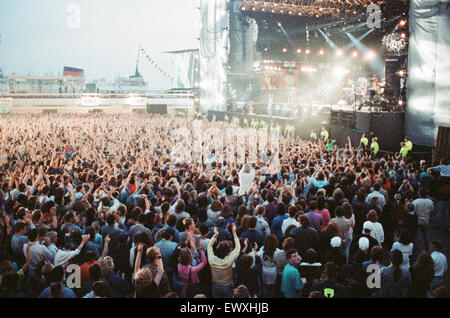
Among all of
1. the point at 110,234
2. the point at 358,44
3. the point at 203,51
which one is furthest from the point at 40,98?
the point at 110,234

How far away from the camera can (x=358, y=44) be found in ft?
84.3

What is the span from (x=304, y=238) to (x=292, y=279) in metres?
0.92

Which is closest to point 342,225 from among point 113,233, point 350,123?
point 113,233

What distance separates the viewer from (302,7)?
22469 mm

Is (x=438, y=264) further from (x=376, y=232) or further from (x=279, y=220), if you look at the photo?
(x=279, y=220)

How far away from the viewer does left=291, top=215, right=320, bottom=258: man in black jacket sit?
16.4 feet

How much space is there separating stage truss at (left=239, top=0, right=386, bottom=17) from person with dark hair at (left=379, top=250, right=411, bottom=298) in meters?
18.8

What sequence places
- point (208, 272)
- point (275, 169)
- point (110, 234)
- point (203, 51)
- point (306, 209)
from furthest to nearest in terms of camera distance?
point (203, 51)
point (275, 169)
point (306, 209)
point (110, 234)
point (208, 272)

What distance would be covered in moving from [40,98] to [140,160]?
30769mm

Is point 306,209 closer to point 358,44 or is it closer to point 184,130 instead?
point 184,130

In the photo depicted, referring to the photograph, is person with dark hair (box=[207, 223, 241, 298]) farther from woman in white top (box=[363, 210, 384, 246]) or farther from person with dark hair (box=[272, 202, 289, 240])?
woman in white top (box=[363, 210, 384, 246])

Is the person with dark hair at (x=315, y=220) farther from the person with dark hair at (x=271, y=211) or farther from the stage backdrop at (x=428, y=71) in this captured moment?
the stage backdrop at (x=428, y=71)

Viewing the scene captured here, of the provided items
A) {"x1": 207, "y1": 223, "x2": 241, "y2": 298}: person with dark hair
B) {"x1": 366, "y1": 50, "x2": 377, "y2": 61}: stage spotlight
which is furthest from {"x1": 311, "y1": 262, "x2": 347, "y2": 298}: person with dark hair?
{"x1": 366, "y1": 50, "x2": 377, "y2": 61}: stage spotlight
